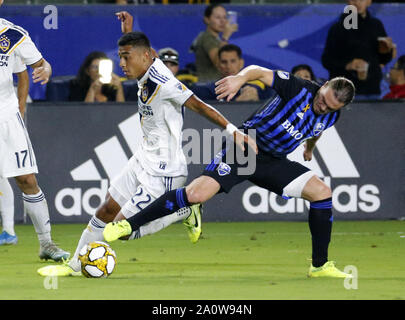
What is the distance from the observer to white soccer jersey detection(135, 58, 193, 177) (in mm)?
8242

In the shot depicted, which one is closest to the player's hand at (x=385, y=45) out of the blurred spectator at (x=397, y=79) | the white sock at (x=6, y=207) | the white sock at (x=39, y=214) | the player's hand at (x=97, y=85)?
the blurred spectator at (x=397, y=79)

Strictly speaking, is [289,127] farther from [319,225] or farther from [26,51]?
[26,51]

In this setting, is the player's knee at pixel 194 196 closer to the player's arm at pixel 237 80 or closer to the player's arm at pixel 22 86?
the player's arm at pixel 237 80

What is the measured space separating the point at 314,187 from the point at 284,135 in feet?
1.57

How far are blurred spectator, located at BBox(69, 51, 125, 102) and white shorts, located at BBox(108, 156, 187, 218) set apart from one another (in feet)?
16.2

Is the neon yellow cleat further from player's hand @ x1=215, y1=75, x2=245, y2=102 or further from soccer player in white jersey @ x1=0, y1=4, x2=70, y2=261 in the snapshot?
player's hand @ x1=215, y1=75, x2=245, y2=102

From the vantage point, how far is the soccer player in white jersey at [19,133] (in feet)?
29.9

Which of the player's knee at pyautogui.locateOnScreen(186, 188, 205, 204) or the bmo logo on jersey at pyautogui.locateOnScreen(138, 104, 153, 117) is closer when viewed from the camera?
the player's knee at pyautogui.locateOnScreen(186, 188, 205, 204)

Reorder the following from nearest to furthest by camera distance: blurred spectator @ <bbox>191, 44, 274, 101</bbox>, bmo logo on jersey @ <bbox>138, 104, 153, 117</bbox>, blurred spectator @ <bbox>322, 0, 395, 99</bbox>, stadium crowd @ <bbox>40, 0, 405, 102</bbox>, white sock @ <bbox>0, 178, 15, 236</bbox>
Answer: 1. bmo logo on jersey @ <bbox>138, 104, 153, 117</bbox>
2. white sock @ <bbox>0, 178, 15, 236</bbox>
3. blurred spectator @ <bbox>191, 44, 274, 101</bbox>
4. stadium crowd @ <bbox>40, 0, 405, 102</bbox>
5. blurred spectator @ <bbox>322, 0, 395, 99</bbox>

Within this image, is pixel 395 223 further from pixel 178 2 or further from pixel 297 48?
pixel 178 2

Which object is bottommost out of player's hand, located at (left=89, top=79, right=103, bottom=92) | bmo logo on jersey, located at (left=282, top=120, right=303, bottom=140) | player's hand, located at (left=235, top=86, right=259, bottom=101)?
bmo logo on jersey, located at (left=282, top=120, right=303, bottom=140)

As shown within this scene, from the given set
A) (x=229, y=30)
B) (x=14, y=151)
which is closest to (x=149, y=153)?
(x=14, y=151)

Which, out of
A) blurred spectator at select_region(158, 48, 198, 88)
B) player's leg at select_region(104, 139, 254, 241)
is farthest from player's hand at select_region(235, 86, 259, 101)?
player's leg at select_region(104, 139, 254, 241)

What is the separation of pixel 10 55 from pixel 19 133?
27.5 inches
